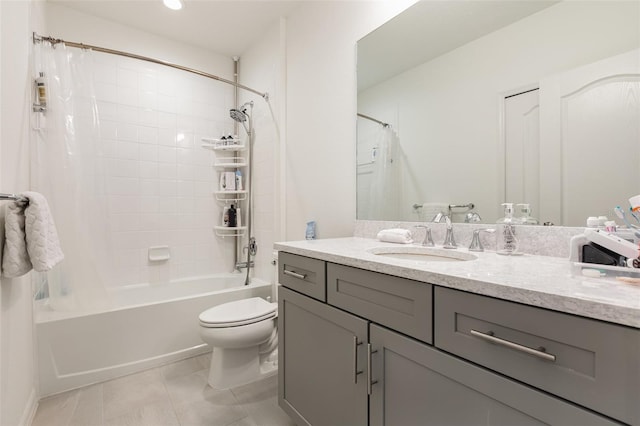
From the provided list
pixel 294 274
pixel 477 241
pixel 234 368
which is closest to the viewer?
pixel 477 241

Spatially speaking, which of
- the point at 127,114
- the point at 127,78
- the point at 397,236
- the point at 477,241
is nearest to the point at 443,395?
the point at 477,241

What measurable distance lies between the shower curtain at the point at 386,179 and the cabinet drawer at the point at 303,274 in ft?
1.91

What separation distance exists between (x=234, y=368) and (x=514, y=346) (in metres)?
1.62

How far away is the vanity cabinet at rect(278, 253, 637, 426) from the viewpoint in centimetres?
63

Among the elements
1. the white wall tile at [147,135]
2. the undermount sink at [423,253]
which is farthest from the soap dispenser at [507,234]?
the white wall tile at [147,135]

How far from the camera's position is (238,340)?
167cm

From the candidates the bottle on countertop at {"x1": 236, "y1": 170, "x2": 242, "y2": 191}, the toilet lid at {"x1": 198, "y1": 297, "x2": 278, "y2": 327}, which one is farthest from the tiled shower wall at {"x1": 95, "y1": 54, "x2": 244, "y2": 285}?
the toilet lid at {"x1": 198, "y1": 297, "x2": 278, "y2": 327}

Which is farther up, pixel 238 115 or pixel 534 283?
pixel 238 115

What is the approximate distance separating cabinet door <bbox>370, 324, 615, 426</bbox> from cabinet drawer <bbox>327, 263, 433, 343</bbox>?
0.04 meters

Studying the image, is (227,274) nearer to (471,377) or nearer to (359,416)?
(359,416)

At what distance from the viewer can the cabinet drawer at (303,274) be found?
1.14 meters

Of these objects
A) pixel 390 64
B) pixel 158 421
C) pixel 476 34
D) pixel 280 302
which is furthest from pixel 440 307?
pixel 158 421

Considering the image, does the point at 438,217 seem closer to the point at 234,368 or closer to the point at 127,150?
the point at 234,368

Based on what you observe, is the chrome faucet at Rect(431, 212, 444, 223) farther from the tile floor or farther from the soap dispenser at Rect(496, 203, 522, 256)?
the tile floor
